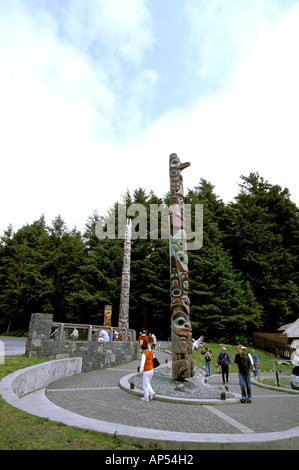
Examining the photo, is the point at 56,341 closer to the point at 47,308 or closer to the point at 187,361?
the point at 187,361

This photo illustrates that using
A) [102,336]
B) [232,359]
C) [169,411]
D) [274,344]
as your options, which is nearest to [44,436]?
[169,411]

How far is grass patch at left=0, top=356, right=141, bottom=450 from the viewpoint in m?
3.83

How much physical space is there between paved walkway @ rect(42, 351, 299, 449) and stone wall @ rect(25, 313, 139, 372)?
1.81 metres

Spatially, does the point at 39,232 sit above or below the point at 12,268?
above

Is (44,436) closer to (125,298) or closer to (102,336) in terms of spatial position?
(102,336)

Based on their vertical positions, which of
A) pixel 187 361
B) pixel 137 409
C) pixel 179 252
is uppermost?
pixel 179 252

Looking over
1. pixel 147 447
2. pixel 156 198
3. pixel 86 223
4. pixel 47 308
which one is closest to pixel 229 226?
pixel 156 198

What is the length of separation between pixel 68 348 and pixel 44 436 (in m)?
9.03

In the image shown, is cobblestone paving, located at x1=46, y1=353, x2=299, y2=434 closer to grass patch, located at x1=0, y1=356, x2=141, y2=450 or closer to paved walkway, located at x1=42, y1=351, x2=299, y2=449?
paved walkway, located at x1=42, y1=351, x2=299, y2=449

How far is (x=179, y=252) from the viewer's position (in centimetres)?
1210

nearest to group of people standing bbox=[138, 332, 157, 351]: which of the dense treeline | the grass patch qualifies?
the grass patch

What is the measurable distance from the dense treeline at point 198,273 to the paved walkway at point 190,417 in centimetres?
2043

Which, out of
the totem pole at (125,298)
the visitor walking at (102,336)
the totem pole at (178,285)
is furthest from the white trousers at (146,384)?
the totem pole at (125,298)
